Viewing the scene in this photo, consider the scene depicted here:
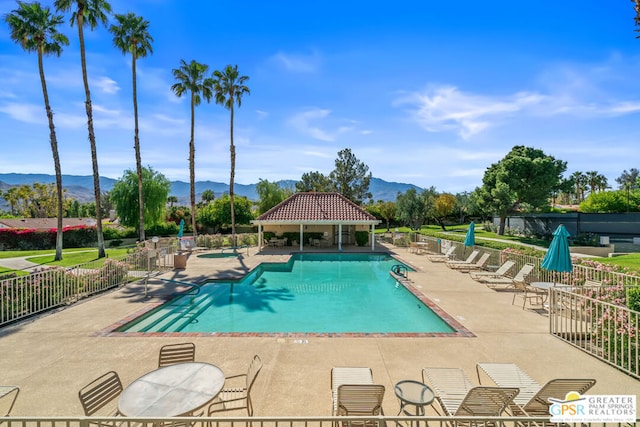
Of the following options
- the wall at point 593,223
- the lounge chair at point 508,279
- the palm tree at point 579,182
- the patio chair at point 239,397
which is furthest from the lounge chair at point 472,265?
the palm tree at point 579,182

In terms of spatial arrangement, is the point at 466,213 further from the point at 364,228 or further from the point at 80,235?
Answer: the point at 80,235

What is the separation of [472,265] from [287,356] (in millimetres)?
12368

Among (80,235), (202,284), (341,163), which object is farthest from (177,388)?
(341,163)

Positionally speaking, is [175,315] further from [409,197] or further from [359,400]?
[409,197]

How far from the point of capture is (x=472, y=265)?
15438mm

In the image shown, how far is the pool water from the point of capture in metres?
8.95

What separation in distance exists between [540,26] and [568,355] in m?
12.6

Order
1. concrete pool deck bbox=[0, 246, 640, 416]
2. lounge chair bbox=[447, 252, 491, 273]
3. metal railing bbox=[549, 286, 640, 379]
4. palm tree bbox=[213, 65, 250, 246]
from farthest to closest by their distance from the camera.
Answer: palm tree bbox=[213, 65, 250, 246] → lounge chair bbox=[447, 252, 491, 273] → metal railing bbox=[549, 286, 640, 379] → concrete pool deck bbox=[0, 246, 640, 416]

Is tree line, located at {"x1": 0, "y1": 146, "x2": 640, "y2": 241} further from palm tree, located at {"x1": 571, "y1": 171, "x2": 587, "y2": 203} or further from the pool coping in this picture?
palm tree, located at {"x1": 571, "y1": 171, "x2": 587, "y2": 203}

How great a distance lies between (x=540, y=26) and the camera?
12.4m

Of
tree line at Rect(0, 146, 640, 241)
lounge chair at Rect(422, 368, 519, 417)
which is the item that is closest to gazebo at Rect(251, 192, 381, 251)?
tree line at Rect(0, 146, 640, 241)

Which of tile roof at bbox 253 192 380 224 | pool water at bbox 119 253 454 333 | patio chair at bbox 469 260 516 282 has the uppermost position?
tile roof at bbox 253 192 380 224

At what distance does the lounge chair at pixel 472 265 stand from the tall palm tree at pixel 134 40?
21.1 meters

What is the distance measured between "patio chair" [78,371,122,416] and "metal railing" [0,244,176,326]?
611 cm
